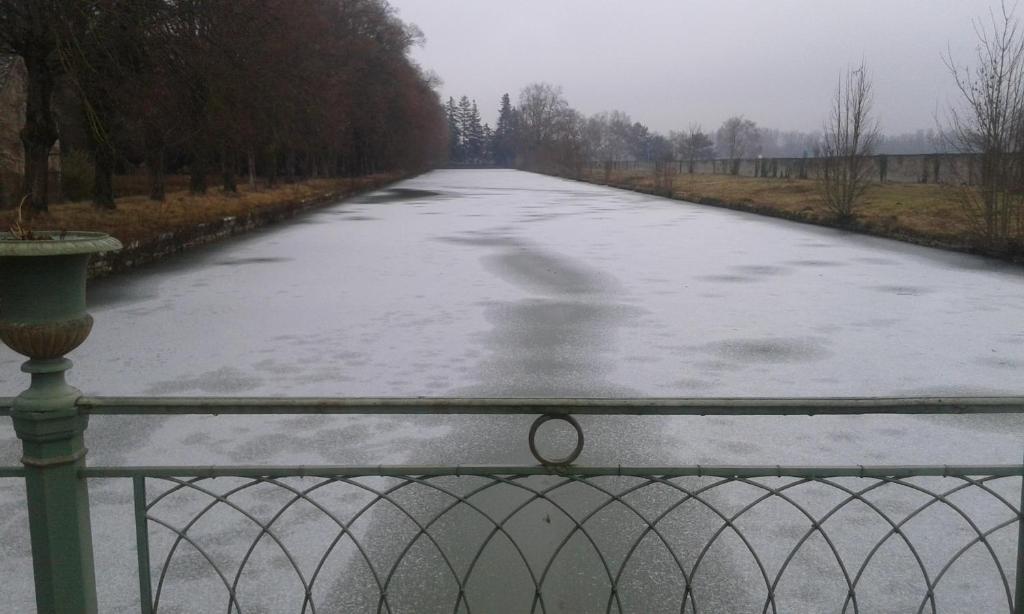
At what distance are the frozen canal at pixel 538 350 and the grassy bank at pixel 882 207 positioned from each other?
200 cm

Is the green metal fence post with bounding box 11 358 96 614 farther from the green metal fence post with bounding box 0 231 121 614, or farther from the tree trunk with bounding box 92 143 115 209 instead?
the tree trunk with bounding box 92 143 115 209

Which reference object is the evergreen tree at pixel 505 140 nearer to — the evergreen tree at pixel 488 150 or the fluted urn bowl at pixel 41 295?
the evergreen tree at pixel 488 150

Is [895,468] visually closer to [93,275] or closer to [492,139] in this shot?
[93,275]

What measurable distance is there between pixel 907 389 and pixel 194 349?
7.09m

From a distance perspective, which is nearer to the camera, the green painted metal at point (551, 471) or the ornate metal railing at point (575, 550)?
the green painted metal at point (551, 471)

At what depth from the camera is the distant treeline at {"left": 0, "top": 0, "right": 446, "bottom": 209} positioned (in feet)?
48.4

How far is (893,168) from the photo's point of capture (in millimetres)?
40812

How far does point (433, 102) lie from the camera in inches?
4131

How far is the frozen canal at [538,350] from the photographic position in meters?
5.87

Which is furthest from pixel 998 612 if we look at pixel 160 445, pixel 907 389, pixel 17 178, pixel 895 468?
pixel 17 178

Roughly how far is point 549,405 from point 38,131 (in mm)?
17997

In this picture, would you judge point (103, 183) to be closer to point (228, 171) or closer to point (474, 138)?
point (228, 171)

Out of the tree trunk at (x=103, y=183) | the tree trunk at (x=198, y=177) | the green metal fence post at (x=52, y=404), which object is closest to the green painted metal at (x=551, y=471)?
the green metal fence post at (x=52, y=404)

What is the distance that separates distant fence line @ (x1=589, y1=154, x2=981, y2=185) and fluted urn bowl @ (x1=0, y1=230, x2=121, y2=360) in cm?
2009
